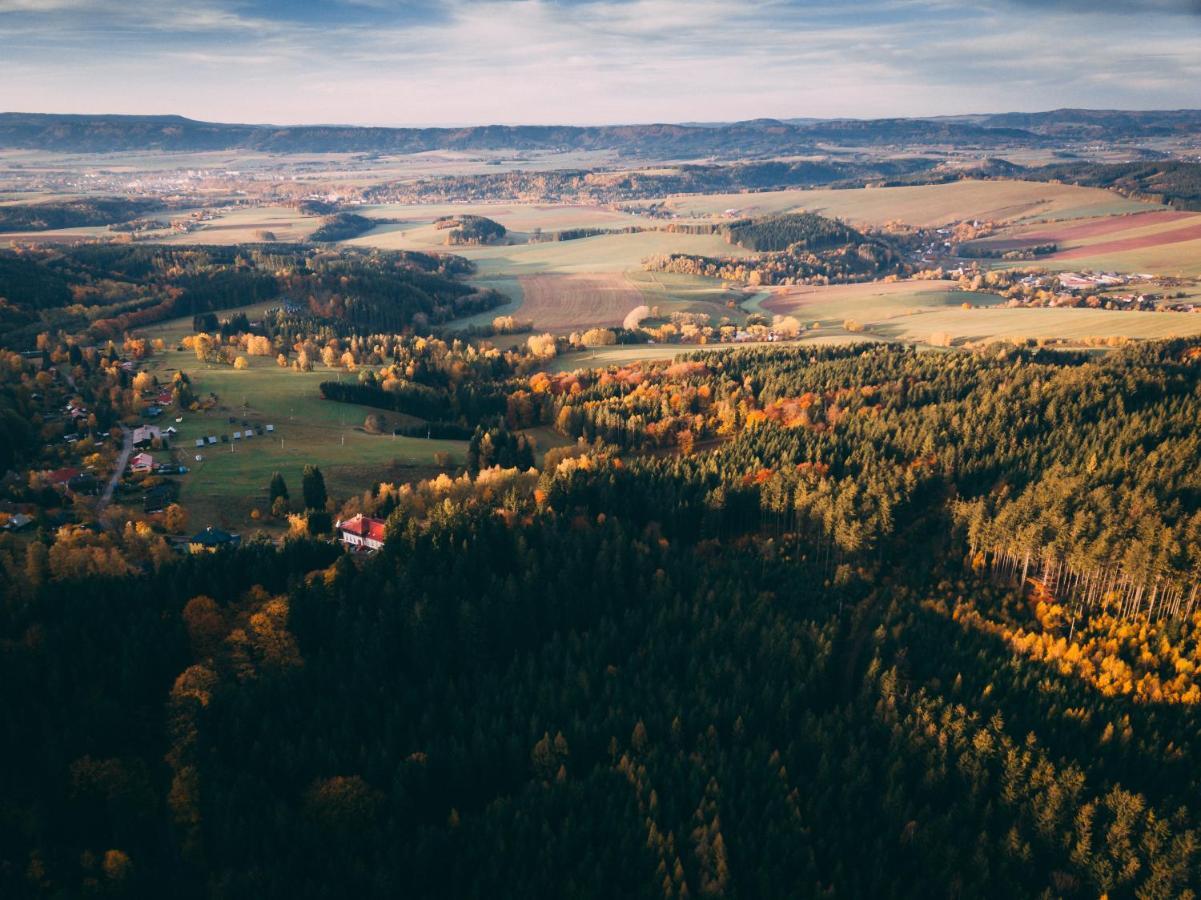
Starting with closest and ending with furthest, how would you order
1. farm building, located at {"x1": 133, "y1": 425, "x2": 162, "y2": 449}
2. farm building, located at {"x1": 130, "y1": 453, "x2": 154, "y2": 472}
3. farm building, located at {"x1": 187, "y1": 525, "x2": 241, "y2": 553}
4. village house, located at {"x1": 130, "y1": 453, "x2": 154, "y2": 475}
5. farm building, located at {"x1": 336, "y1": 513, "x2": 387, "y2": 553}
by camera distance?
1. farm building, located at {"x1": 187, "y1": 525, "x2": 241, "y2": 553}
2. farm building, located at {"x1": 336, "y1": 513, "x2": 387, "y2": 553}
3. village house, located at {"x1": 130, "y1": 453, "x2": 154, "y2": 475}
4. farm building, located at {"x1": 130, "y1": 453, "x2": 154, "y2": 472}
5. farm building, located at {"x1": 133, "y1": 425, "x2": 162, "y2": 449}

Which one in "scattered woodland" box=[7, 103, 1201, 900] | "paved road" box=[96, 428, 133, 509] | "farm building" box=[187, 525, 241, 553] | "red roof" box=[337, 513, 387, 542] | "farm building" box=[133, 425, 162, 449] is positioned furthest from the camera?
"farm building" box=[133, 425, 162, 449]

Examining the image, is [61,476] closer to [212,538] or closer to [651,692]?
[212,538]

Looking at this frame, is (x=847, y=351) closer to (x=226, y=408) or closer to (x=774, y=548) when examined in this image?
(x=774, y=548)

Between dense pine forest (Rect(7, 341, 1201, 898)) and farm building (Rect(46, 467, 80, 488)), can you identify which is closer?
dense pine forest (Rect(7, 341, 1201, 898))

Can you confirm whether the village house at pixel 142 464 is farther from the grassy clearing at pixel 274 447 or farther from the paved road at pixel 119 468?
the grassy clearing at pixel 274 447

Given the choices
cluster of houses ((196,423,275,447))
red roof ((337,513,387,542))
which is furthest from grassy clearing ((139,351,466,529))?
red roof ((337,513,387,542))

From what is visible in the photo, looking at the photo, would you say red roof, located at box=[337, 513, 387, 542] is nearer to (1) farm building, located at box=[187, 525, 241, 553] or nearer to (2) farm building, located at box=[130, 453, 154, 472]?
(1) farm building, located at box=[187, 525, 241, 553]
